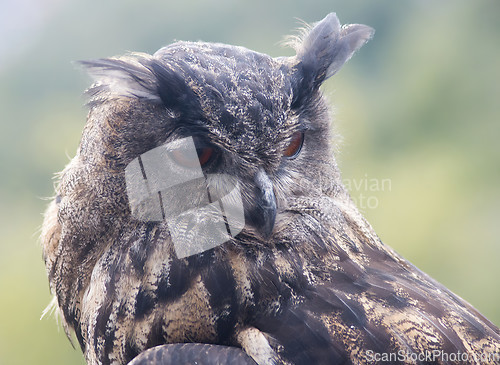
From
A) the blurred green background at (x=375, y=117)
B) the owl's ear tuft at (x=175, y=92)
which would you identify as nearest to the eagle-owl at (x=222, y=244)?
the owl's ear tuft at (x=175, y=92)

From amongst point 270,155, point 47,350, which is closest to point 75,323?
point 270,155

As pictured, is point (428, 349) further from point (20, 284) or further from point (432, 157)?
point (432, 157)

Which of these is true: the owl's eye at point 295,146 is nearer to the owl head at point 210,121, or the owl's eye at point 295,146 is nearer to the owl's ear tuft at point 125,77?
the owl head at point 210,121

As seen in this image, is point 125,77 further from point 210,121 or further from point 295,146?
point 295,146

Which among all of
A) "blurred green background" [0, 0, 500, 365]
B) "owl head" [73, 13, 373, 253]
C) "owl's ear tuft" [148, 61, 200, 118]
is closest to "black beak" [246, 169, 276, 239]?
"owl head" [73, 13, 373, 253]

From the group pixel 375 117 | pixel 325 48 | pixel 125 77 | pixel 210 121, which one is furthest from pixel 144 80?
pixel 375 117
